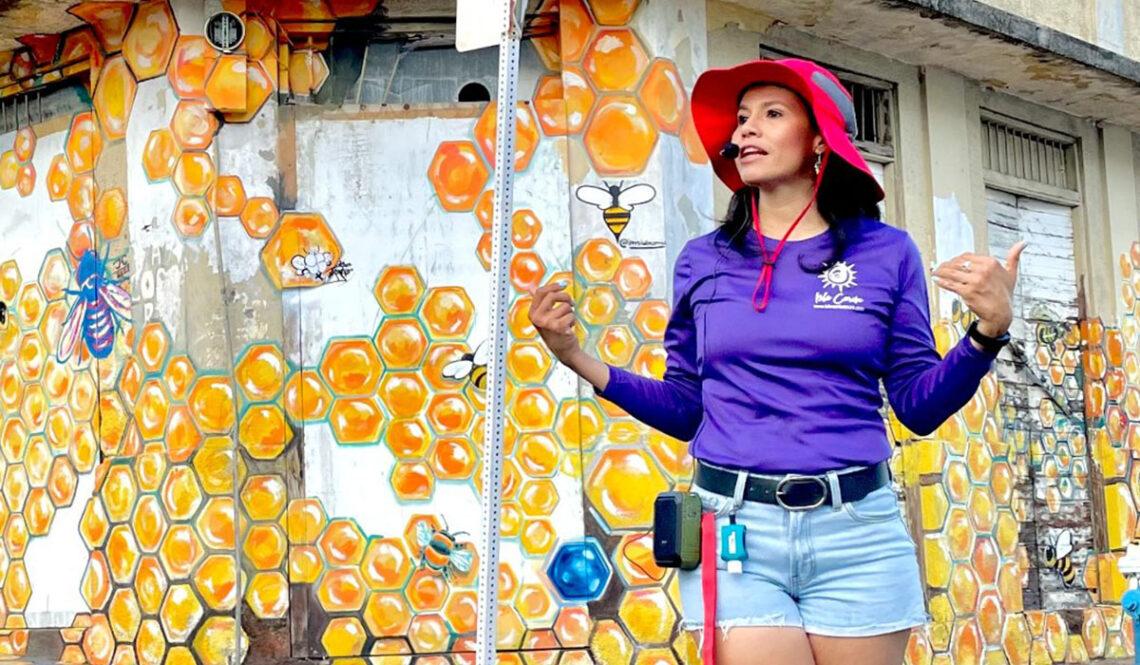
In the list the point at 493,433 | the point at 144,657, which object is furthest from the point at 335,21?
the point at 493,433

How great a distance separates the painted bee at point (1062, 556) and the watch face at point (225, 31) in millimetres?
6735

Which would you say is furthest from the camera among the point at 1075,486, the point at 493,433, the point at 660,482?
the point at 1075,486

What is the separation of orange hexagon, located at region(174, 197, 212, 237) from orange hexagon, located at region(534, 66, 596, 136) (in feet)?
6.11

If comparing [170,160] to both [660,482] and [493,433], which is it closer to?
[660,482]

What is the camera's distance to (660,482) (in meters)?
9.38

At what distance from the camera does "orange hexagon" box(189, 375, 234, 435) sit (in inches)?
368

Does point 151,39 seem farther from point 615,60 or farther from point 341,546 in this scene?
point 341,546

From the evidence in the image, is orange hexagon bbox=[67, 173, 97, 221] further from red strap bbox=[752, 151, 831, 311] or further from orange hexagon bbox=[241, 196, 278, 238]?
red strap bbox=[752, 151, 831, 311]

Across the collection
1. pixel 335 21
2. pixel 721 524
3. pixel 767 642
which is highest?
pixel 335 21

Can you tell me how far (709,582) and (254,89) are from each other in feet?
20.9

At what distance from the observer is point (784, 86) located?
162 inches

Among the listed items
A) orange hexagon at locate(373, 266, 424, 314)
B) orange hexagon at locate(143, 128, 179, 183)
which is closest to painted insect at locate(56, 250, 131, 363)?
orange hexagon at locate(143, 128, 179, 183)

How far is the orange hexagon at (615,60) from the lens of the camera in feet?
31.4

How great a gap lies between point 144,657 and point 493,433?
20.7 feet
